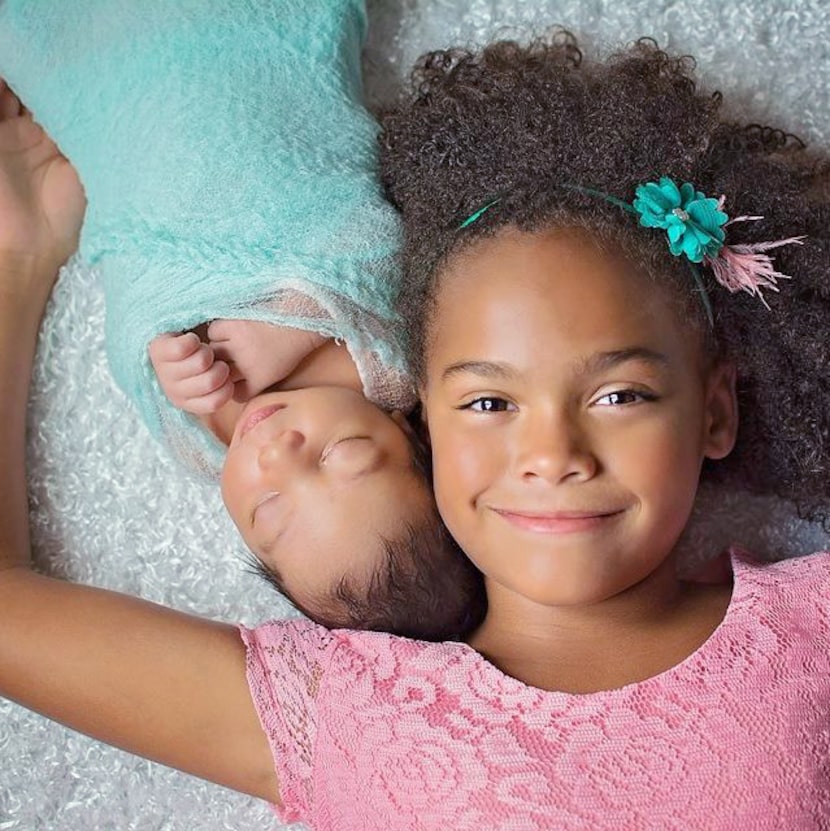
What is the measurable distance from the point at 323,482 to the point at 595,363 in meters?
0.33

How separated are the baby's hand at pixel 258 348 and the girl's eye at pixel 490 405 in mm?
262

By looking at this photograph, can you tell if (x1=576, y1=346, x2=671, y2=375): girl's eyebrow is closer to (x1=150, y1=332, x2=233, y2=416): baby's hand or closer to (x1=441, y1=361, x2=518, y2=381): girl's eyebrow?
(x1=441, y1=361, x2=518, y2=381): girl's eyebrow

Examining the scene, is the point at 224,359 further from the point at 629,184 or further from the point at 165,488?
the point at 629,184

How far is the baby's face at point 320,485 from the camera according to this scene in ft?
4.32

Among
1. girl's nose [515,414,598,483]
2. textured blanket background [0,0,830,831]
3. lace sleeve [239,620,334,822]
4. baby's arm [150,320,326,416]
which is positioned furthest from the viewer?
textured blanket background [0,0,830,831]

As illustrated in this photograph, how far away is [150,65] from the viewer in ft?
4.65

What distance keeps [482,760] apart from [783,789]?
0.92ft

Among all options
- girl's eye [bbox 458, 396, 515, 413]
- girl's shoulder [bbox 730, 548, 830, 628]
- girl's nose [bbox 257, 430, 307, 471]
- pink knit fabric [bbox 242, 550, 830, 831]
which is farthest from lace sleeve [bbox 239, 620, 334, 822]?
girl's shoulder [bbox 730, 548, 830, 628]

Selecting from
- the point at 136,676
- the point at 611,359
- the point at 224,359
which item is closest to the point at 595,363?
the point at 611,359

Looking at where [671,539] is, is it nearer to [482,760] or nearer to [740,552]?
[740,552]

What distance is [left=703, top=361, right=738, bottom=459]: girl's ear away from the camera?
130 centimetres

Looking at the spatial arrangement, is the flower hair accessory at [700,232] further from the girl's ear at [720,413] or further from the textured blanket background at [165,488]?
the textured blanket background at [165,488]

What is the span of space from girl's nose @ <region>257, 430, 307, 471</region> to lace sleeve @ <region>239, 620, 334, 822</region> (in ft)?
0.59

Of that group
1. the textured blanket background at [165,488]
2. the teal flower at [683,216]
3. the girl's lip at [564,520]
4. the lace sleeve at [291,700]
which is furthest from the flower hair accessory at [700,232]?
the lace sleeve at [291,700]
